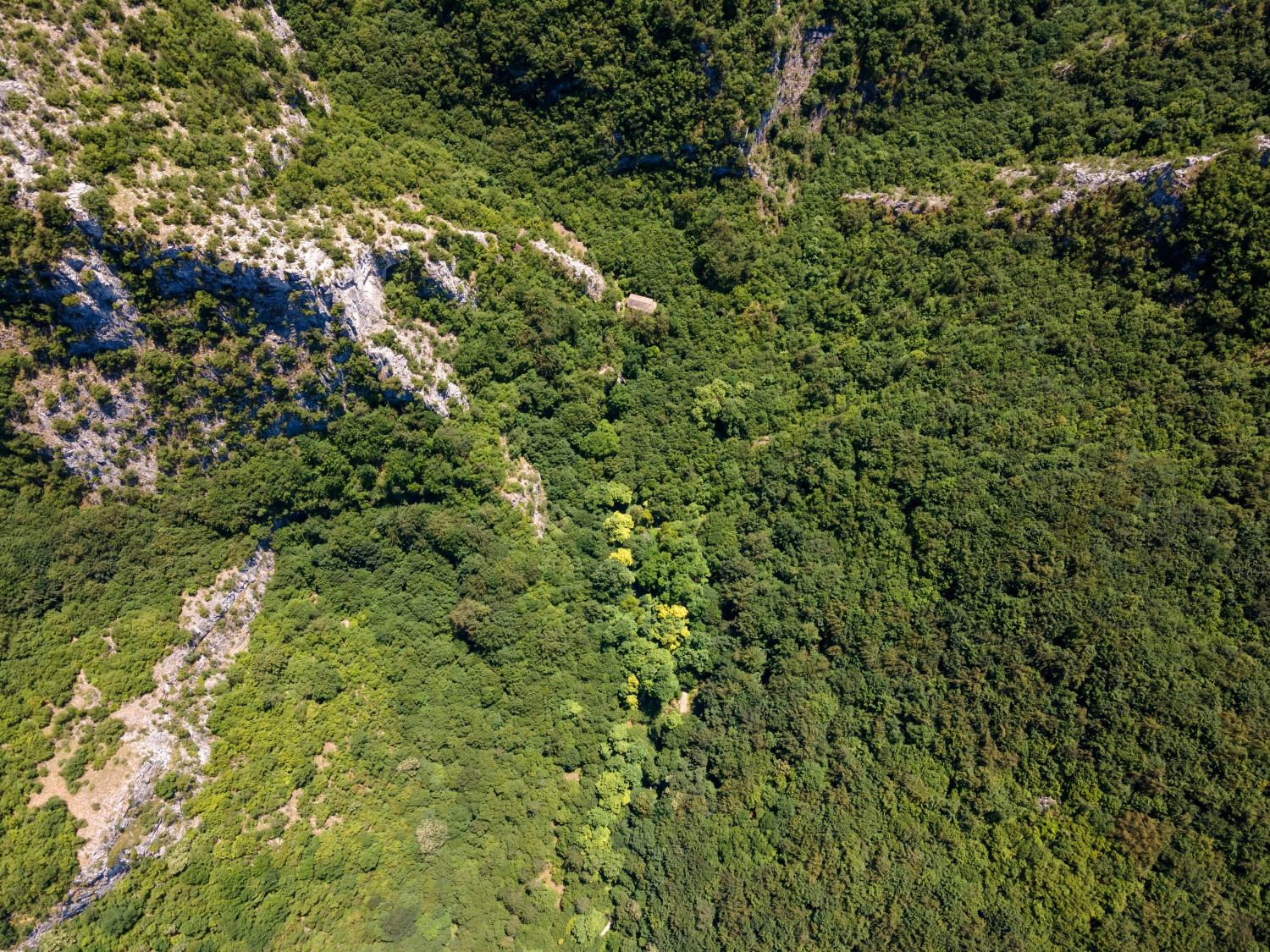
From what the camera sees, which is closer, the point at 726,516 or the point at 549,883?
the point at 549,883

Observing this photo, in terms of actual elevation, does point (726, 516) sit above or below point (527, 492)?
below

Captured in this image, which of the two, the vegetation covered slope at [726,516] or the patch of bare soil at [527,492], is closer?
the vegetation covered slope at [726,516]

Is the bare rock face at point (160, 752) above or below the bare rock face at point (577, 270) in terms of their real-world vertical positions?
below

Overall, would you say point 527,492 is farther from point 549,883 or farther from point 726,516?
point 549,883

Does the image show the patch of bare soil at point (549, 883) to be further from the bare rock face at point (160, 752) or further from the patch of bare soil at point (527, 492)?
the patch of bare soil at point (527, 492)

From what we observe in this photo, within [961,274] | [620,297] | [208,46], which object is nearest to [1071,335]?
[961,274]

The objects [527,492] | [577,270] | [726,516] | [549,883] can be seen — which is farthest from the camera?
[726,516]

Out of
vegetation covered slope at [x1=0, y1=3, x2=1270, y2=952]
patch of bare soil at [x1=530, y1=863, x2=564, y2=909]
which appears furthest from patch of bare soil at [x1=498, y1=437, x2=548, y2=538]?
patch of bare soil at [x1=530, y1=863, x2=564, y2=909]

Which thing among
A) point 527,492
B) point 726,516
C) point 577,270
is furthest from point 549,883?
point 577,270

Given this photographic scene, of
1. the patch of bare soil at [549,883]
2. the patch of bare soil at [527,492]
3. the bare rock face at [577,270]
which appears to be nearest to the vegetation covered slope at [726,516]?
the patch of bare soil at [549,883]
